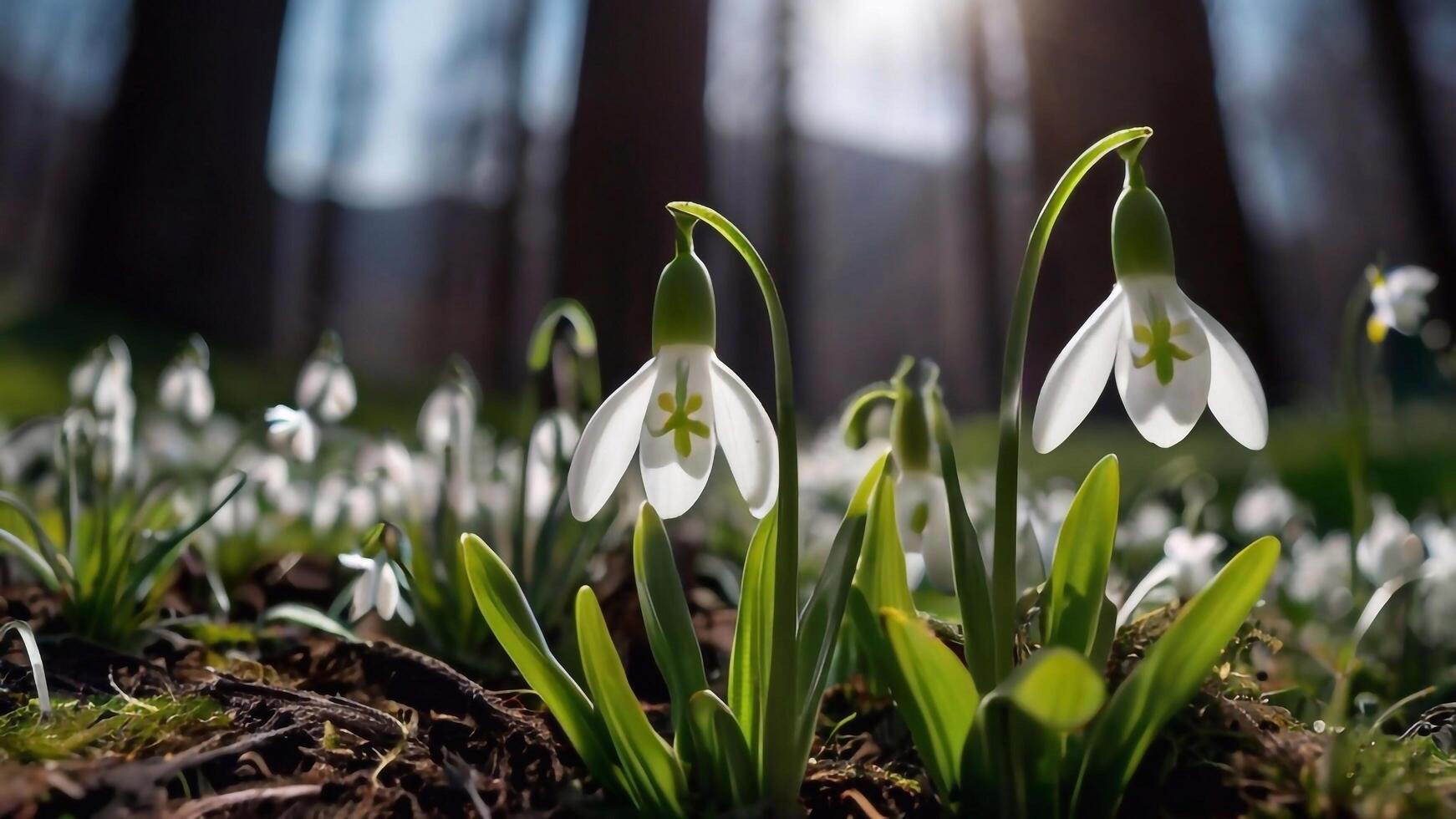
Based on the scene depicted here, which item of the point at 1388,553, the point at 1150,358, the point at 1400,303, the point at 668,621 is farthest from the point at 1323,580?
the point at 668,621

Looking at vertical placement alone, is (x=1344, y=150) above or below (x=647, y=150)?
above

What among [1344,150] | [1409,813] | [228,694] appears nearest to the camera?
[1409,813]

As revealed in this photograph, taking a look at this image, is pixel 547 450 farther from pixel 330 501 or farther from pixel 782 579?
pixel 782 579

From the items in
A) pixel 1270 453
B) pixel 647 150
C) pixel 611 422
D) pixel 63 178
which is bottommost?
pixel 1270 453

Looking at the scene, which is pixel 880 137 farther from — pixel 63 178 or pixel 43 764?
pixel 43 764

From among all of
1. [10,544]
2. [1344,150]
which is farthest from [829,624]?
[1344,150]

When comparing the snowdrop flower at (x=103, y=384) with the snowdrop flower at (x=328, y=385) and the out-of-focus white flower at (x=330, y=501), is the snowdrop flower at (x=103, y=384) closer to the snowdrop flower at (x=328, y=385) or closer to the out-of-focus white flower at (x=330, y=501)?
the snowdrop flower at (x=328, y=385)

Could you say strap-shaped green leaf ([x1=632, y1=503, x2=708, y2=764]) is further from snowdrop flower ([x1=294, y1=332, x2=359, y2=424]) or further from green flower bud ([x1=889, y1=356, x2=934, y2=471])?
snowdrop flower ([x1=294, y1=332, x2=359, y2=424])
